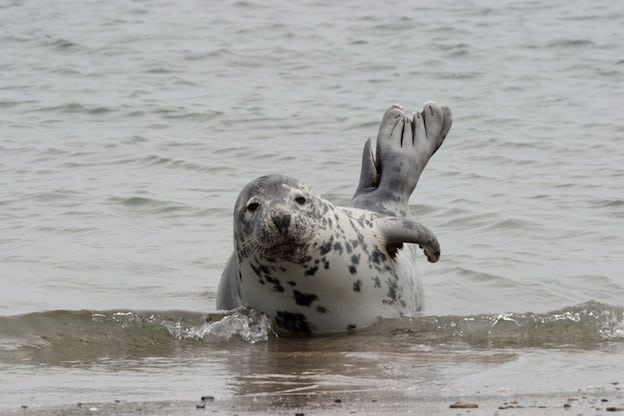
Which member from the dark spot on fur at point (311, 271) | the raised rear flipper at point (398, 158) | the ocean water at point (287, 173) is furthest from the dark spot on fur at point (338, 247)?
the raised rear flipper at point (398, 158)

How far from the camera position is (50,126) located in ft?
42.7

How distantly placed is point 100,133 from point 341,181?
3.04m

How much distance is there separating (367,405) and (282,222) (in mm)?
1643

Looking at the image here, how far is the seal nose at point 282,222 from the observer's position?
5.71 m

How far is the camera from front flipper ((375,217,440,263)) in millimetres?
6266

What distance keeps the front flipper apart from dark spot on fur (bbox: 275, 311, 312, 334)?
0.56 m

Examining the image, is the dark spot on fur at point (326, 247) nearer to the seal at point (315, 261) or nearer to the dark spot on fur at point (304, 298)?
the seal at point (315, 261)

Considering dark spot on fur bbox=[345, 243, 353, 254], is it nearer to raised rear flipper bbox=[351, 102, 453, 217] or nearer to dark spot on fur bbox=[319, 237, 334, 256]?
dark spot on fur bbox=[319, 237, 334, 256]

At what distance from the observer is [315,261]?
19.9 feet

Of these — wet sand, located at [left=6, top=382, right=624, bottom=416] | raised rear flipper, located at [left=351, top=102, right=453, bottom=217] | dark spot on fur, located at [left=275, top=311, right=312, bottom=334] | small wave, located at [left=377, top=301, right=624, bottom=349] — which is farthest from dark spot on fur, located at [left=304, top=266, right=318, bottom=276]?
wet sand, located at [left=6, top=382, right=624, bottom=416]

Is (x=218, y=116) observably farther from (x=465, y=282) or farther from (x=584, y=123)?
(x=465, y=282)

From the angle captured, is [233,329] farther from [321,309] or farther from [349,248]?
[349,248]

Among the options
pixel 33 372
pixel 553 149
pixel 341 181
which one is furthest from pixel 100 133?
pixel 33 372

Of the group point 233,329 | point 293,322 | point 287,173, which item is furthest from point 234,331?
point 287,173
